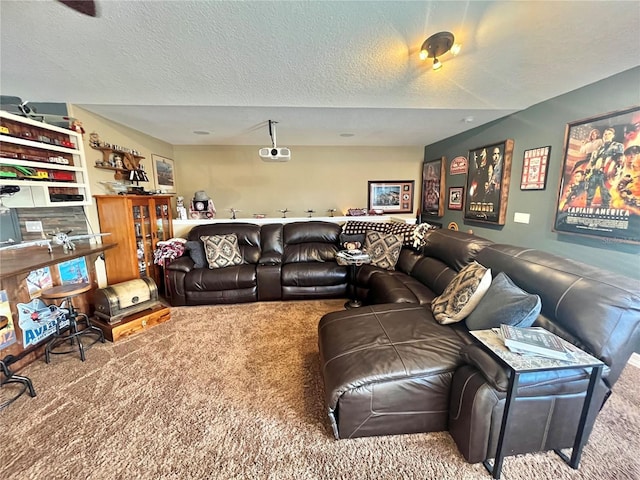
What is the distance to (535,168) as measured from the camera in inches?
110

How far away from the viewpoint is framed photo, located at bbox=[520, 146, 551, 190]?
8.85 feet

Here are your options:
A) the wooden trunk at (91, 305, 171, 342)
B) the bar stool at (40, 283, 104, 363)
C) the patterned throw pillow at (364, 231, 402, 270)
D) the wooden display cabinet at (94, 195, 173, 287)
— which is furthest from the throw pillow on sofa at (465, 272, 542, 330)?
the wooden display cabinet at (94, 195, 173, 287)

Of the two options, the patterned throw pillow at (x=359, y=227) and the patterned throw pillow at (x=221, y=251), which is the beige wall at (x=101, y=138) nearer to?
the patterned throw pillow at (x=221, y=251)

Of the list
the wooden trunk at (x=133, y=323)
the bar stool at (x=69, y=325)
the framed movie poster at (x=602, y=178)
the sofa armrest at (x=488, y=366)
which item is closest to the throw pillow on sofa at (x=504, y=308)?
the sofa armrest at (x=488, y=366)

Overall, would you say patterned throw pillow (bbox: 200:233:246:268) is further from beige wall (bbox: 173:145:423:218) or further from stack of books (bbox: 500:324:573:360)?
stack of books (bbox: 500:324:573:360)

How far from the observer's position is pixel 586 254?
2361 millimetres

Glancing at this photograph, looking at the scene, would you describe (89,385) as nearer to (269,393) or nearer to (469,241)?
(269,393)

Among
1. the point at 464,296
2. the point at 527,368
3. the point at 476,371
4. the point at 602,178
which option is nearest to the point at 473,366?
the point at 476,371

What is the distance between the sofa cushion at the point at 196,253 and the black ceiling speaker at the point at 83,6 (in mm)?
2449

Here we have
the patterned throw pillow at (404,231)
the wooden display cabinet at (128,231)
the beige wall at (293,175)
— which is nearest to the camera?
the wooden display cabinet at (128,231)

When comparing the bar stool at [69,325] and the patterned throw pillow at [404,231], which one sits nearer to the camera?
the bar stool at [69,325]

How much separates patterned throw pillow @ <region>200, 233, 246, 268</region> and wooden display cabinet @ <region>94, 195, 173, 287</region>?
68cm

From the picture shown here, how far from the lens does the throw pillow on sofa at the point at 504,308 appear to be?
54.4 inches

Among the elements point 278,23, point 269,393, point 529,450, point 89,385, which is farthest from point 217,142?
point 529,450
